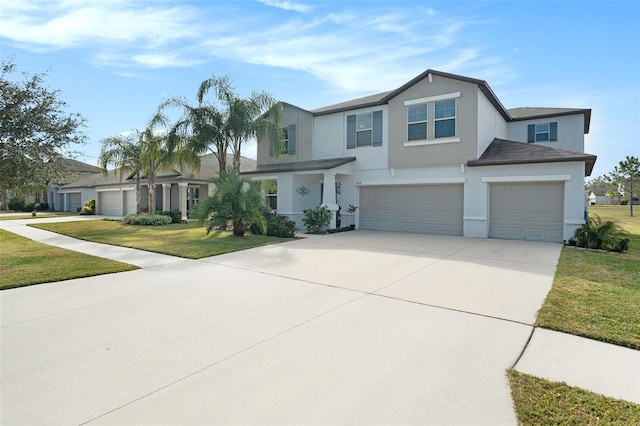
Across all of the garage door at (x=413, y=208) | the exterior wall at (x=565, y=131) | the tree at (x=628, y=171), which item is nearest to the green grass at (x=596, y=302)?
the garage door at (x=413, y=208)

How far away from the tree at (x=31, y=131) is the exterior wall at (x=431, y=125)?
41.5 feet

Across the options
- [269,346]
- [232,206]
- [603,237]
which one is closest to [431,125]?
[603,237]

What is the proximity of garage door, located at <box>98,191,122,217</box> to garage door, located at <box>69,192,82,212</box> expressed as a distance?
21.1 feet

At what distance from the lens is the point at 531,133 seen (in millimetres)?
19266

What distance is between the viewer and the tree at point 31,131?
32.3 feet

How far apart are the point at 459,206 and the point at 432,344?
11.9 meters

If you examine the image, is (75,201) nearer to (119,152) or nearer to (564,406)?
(119,152)

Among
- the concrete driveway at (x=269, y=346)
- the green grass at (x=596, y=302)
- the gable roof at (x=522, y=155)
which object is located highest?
the gable roof at (x=522, y=155)

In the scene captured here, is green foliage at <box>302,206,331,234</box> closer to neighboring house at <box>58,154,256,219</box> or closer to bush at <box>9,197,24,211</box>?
neighboring house at <box>58,154,256,219</box>

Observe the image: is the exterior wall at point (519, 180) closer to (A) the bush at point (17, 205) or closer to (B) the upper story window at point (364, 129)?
(B) the upper story window at point (364, 129)

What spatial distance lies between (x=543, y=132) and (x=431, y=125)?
8.44 meters

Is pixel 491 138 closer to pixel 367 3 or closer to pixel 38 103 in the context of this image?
pixel 367 3

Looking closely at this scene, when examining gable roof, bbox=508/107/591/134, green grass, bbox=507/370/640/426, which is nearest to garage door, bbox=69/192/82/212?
gable roof, bbox=508/107/591/134

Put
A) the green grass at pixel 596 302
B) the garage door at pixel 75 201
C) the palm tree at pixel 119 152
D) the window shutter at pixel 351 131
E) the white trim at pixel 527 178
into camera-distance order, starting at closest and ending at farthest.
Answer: the green grass at pixel 596 302, the white trim at pixel 527 178, the window shutter at pixel 351 131, the palm tree at pixel 119 152, the garage door at pixel 75 201
